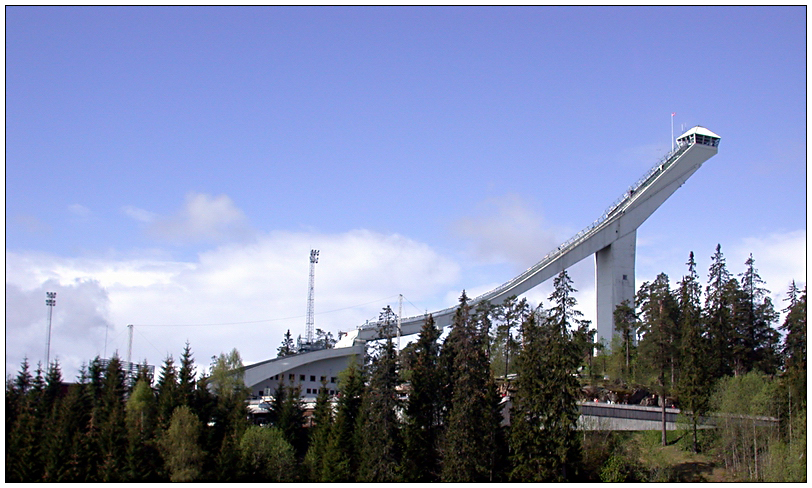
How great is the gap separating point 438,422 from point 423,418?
36.2 inches

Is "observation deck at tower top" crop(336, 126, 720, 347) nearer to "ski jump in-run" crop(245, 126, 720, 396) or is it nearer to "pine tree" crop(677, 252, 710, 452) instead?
"ski jump in-run" crop(245, 126, 720, 396)

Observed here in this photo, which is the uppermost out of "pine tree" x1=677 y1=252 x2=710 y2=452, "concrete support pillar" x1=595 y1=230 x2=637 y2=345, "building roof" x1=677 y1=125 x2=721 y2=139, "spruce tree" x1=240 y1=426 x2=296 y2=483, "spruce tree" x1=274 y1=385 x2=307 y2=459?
"building roof" x1=677 y1=125 x2=721 y2=139

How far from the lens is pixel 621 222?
83.2 metres

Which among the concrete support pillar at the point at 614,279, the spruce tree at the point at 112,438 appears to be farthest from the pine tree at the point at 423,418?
the concrete support pillar at the point at 614,279

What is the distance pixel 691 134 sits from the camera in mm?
82188

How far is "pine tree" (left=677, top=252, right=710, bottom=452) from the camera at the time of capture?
54.5m

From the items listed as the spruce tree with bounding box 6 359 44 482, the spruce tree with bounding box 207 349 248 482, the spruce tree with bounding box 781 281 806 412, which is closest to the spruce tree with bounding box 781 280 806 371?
the spruce tree with bounding box 781 281 806 412

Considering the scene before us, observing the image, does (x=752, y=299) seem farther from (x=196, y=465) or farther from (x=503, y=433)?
(x=196, y=465)

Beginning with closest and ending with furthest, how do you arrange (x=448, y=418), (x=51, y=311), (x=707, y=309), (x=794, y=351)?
(x=448, y=418) → (x=794, y=351) → (x=707, y=309) → (x=51, y=311)

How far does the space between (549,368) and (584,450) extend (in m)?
5.37

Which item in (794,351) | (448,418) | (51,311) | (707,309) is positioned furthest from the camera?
(51,311)

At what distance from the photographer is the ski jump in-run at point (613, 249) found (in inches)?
3231

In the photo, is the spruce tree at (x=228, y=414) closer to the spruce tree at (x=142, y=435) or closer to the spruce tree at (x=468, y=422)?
the spruce tree at (x=142, y=435)

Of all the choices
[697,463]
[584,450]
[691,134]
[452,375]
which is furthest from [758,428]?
[691,134]
